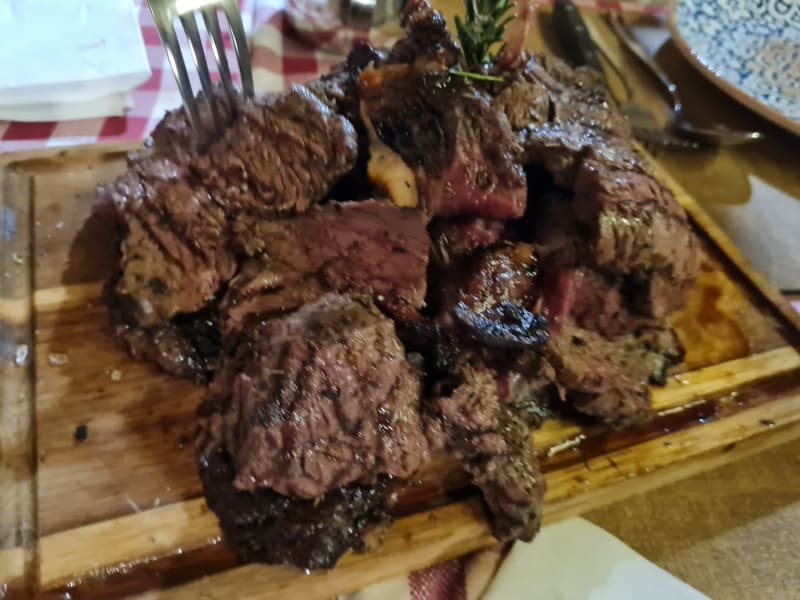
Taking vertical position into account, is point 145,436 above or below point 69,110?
below

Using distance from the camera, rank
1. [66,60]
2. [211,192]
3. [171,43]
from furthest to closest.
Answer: [66,60] → [211,192] → [171,43]

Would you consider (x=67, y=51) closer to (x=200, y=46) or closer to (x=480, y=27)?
(x=200, y=46)

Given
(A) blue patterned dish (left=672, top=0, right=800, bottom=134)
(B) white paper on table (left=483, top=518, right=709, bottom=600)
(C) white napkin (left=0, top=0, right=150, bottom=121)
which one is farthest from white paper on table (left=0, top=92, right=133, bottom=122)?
(A) blue patterned dish (left=672, top=0, right=800, bottom=134)

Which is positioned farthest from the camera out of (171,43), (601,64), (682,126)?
(601,64)

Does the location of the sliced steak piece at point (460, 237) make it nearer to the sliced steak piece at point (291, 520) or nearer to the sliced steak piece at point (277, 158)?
the sliced steak piece at point (277, 158)

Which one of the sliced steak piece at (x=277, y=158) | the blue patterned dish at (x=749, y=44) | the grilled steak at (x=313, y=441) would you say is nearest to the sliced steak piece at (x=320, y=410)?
the grilled steak at (x=313, y=441)

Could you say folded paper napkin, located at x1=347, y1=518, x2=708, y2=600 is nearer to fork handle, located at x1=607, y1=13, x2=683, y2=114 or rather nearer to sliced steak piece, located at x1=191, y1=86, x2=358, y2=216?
sliced steak piece, located at x1=191, y1=86, x2=358, y2=216

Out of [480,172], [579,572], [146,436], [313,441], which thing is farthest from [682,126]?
[146,436]
